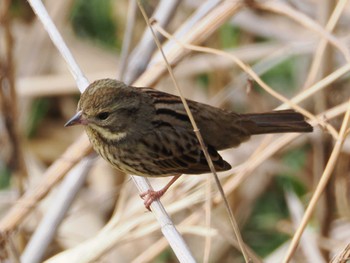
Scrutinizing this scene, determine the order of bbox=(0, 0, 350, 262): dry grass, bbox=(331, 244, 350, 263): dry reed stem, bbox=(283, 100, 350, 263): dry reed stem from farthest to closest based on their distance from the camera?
bbox=(0, 0, 350, 262): dry grass → bbox=(283, 100, 350, 263): dry reed stem → bbox=(331, 244, 350, 263): dry reed stem

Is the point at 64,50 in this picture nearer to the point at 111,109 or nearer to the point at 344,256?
the point at 111,109

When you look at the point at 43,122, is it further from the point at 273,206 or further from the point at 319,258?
the point at 319,258

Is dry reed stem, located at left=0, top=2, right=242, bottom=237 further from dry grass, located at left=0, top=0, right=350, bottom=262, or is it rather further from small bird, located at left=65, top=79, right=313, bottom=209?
small bird, located at left=65, top=79, right=313, bottom=209

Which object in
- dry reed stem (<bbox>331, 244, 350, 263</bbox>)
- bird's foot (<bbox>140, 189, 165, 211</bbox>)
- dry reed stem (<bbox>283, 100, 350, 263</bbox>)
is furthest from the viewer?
bird's foot (<bbox>140, 189, 165, 211</bbox>)

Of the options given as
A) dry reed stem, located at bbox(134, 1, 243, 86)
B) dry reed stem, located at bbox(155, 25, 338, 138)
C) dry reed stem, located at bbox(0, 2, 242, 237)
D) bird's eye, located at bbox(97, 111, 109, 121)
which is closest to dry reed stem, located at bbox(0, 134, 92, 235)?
dry reed stem, located at bbox(0, 2, 242, 237)

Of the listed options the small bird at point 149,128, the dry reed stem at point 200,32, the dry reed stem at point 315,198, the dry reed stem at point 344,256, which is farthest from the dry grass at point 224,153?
the dry reed stem at point 344,256

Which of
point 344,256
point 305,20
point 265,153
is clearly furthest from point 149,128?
point 344,256

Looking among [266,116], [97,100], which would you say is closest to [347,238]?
[266,116]

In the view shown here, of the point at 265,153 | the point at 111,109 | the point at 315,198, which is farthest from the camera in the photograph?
the point at 265,153
